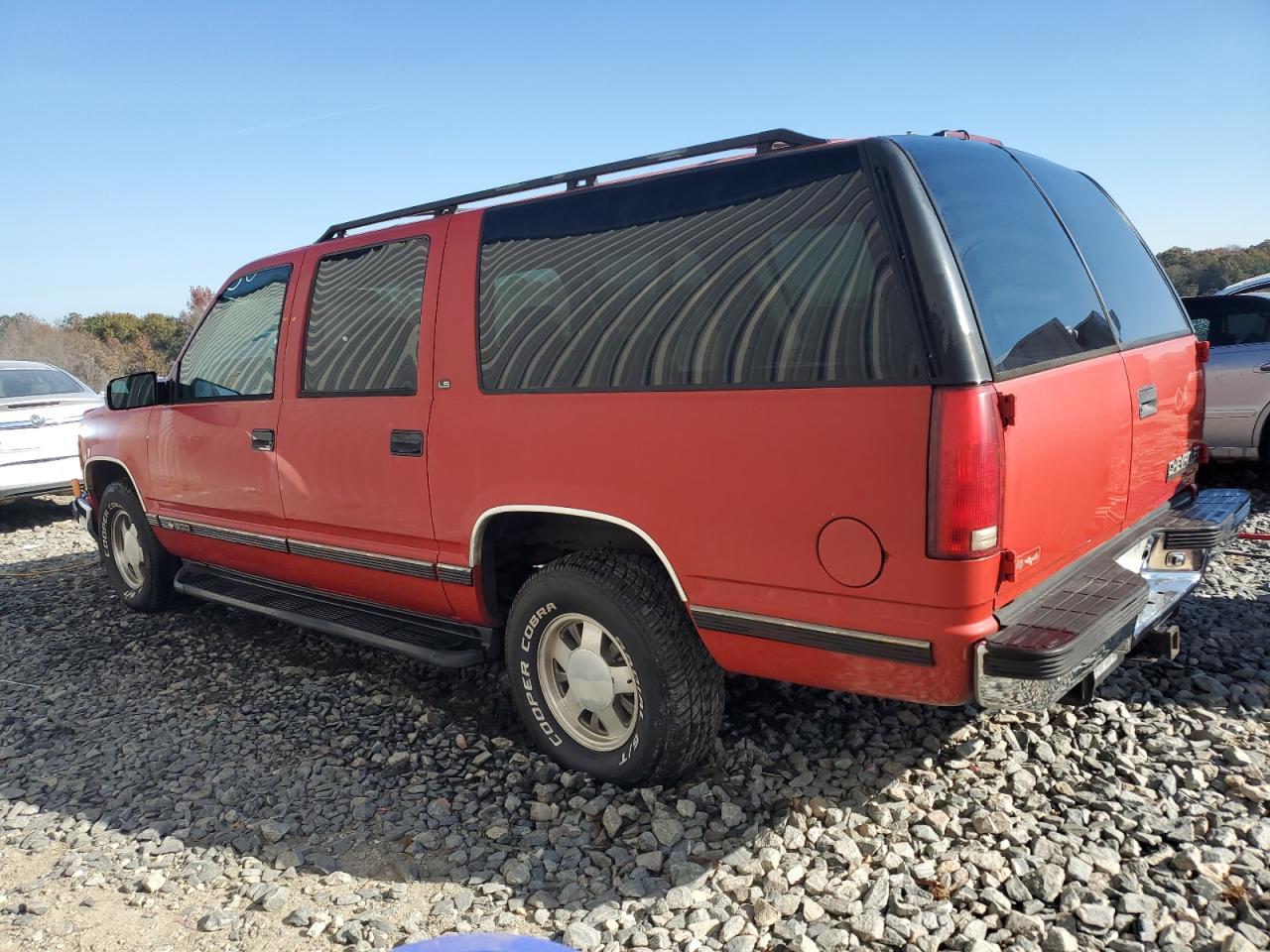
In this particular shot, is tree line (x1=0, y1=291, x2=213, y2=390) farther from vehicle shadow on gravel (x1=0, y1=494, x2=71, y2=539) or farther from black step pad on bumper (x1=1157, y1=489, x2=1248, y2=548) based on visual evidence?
black step pad on bumper (x1=1157, y1=489, x2=1248, y2=548)

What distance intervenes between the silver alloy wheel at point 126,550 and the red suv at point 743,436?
2.02 m

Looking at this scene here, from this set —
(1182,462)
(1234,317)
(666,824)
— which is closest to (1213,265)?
(1234,317)

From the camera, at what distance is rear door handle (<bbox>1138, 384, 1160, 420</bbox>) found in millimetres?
3031

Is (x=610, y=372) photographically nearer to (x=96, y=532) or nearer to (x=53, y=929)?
(x=53, y=929)

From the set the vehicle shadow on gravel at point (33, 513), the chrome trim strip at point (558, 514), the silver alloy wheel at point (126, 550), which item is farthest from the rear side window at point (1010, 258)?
the vehicle shadow on gravel at point (33, 513)

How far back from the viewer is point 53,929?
2576mm

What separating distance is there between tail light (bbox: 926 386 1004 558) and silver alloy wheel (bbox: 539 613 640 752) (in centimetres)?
116

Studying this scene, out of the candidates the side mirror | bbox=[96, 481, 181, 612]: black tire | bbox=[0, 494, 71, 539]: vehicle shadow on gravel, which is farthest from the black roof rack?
bbox=[0, 494, 71, 539]: vehicle shadow on gravel

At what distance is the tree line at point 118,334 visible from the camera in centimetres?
2900

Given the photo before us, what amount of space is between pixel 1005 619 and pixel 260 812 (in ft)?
8.34

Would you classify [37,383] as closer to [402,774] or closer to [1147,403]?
[402,774]

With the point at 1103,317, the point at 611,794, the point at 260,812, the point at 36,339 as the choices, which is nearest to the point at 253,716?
the point at 260,812

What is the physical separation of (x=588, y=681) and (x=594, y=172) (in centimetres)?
177

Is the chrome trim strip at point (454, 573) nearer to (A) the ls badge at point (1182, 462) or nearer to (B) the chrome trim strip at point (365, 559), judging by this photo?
(B) the chrome trim strip at point (365, 559)
